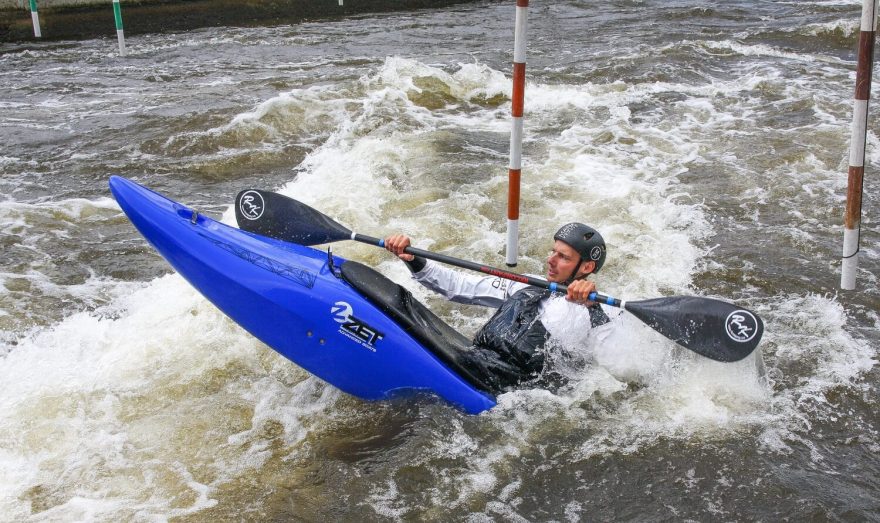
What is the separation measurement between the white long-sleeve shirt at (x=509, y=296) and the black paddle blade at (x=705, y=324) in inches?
7.6

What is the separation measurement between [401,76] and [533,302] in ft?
20.0

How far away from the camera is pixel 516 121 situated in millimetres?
4367

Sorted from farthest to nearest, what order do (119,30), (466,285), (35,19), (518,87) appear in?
(35,19), (119,30), (518,87), (466,285)

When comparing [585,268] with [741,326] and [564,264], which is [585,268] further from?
[741,326]

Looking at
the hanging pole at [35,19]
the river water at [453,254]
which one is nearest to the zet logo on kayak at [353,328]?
the river water at [453,254]

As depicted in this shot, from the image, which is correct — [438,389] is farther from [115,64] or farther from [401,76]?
[115,64]

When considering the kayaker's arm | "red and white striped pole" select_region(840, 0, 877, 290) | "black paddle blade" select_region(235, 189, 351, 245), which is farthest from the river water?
"black paddle blade" select_region(235, 189, 351, 245)

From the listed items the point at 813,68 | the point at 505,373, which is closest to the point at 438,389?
the point at 505,373

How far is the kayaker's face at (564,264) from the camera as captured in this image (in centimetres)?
358

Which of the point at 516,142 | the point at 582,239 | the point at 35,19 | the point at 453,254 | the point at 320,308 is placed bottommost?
the point at 453,254

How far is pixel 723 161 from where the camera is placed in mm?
6793

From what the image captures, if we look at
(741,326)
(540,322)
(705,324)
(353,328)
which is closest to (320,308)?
(353,328)

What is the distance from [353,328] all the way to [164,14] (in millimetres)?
11265

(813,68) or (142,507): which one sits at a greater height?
(813,68)
